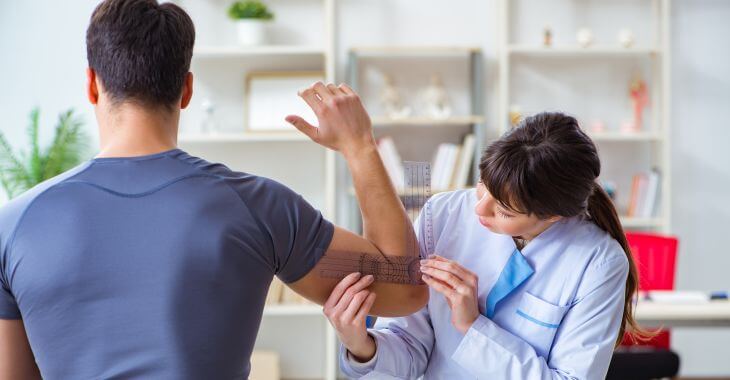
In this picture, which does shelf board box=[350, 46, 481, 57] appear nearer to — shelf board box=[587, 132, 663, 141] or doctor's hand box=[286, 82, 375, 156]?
shelf board box=[587, 132, 663, 141]

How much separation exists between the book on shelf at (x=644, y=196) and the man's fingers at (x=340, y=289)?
119 inches

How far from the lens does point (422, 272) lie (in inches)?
50.5

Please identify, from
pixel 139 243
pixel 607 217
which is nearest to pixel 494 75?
pixel 607 217

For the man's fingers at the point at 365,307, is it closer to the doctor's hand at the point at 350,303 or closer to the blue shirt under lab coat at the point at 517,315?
the doctor's hand at the point at 350,303

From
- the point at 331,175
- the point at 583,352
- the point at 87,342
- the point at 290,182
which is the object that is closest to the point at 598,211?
the point at 583,352

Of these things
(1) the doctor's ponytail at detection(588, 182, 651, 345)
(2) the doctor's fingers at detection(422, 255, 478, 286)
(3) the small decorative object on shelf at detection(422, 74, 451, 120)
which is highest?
(3) the small decorative object on shelf at detection(422, 74, 451, 120)

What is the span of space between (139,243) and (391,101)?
119 inches

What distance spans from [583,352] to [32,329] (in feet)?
2.70

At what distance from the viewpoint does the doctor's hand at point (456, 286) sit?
1.27 meters

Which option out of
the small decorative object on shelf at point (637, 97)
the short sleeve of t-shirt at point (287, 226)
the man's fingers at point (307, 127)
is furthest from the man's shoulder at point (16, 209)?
the small decorative object on shelf at point (637, 97)

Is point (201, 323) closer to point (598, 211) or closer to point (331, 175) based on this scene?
point (598, 211)

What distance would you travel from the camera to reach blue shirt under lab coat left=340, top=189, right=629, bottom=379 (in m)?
1.29

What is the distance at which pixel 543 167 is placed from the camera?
1.23 m

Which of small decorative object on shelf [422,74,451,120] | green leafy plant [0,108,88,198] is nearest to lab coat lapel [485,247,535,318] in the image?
small decorative object on shelf [422,74,451,120]
